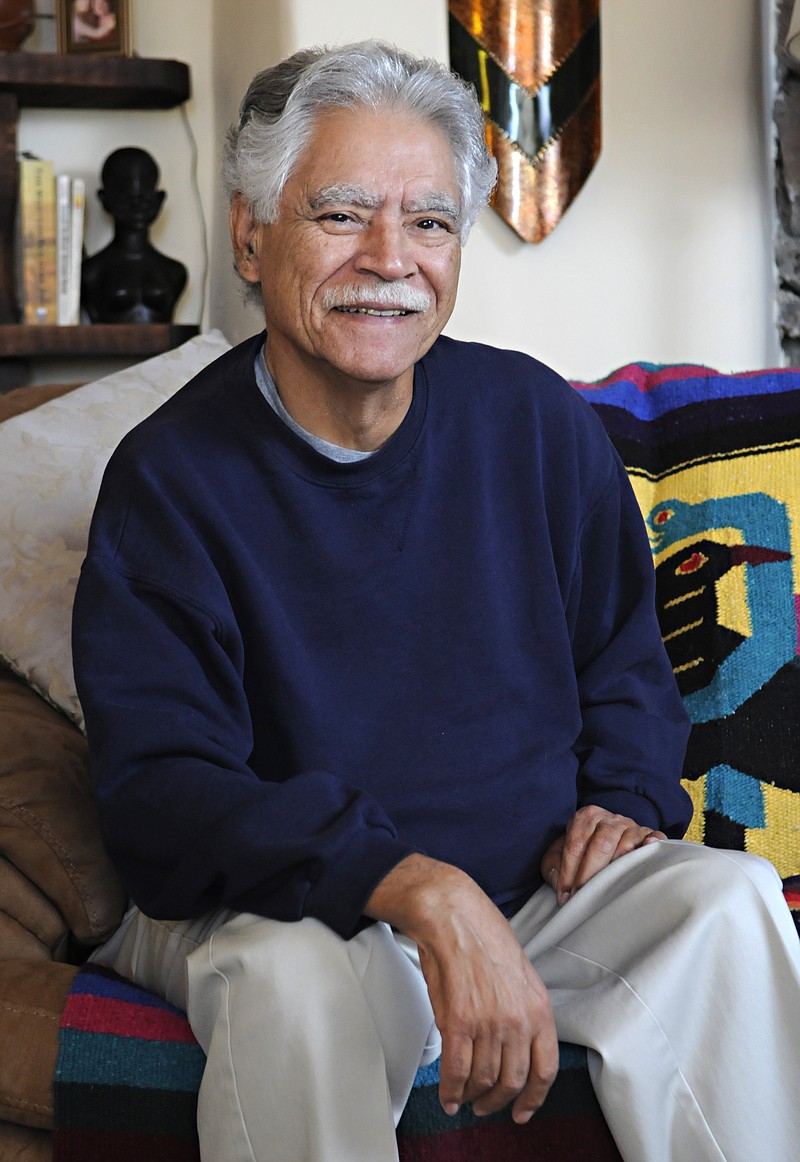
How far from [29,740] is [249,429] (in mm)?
449

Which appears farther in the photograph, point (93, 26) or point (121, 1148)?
point (93, 26)

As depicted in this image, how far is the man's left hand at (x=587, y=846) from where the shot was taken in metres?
1.29

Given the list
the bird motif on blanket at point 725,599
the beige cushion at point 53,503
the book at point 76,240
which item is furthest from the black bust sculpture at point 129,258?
the bird motif on blanket at point 725,599

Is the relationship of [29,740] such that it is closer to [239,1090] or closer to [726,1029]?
[239,1090]

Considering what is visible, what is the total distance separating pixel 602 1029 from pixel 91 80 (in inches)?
83.1

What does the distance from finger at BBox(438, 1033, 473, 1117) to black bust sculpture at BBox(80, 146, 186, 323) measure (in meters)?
1.89

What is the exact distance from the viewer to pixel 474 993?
1.04 metres

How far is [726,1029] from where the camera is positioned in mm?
1075

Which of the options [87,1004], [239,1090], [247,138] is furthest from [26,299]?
[239,1090]

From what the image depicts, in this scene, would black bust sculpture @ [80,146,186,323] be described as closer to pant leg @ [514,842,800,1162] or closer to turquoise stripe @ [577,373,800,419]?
turquoise stripe @ [577,373,800,419]

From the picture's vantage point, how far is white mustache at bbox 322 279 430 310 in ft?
4.38

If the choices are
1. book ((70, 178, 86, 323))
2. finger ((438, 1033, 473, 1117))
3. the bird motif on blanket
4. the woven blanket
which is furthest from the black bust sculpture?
finger ((438, 1033, 473, 1117))

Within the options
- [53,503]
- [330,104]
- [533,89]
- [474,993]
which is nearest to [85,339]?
[53,503]

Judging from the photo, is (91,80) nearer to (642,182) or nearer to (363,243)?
(642,182)
